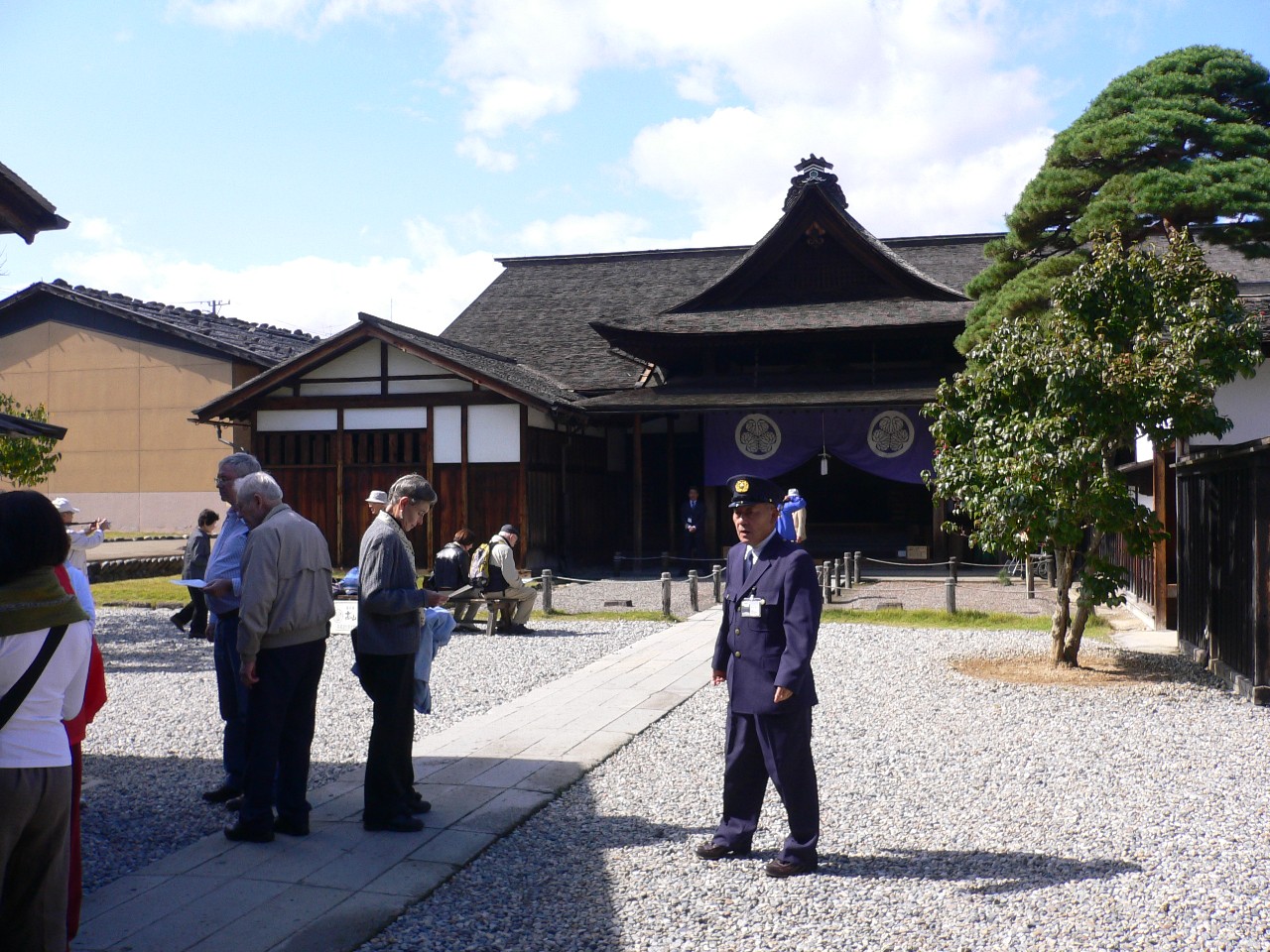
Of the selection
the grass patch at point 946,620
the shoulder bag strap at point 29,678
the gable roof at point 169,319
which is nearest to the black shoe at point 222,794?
the shoulder bag strap at point 29,678

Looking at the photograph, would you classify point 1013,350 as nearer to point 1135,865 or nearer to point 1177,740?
point 1177,740

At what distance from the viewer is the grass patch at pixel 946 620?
12.5m

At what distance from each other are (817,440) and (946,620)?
7.07 metres

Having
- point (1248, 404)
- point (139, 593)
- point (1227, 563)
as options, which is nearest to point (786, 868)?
point (1227, 563)

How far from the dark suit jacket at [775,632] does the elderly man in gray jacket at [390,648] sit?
4.53 ft

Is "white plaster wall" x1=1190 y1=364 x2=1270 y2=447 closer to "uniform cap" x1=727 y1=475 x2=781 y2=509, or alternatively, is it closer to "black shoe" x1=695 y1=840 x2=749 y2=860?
"uniform cap" x1=727 y1=475 x2=781 y2=509

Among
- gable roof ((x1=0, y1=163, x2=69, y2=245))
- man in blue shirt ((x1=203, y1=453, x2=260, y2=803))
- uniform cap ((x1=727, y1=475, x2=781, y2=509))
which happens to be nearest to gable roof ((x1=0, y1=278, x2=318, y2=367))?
gable roof ((x1=0, y1=163, x2=69, y2=245))

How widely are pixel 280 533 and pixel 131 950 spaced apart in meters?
1.74

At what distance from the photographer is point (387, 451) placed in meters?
20.4

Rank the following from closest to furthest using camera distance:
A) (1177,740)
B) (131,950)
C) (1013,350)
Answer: (131,950) < (1177,740) < (1013,350)

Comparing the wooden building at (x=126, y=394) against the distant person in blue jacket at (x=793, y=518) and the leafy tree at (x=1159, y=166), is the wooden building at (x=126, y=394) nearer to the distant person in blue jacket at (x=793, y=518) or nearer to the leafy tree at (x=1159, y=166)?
the distant person in blue jacket at (x=793, y=518)

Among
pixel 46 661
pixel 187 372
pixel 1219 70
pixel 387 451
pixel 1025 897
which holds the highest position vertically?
pixel 1219 70

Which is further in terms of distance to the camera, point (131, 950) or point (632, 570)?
point (632, 570)

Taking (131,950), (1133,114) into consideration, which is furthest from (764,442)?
(131,950)
